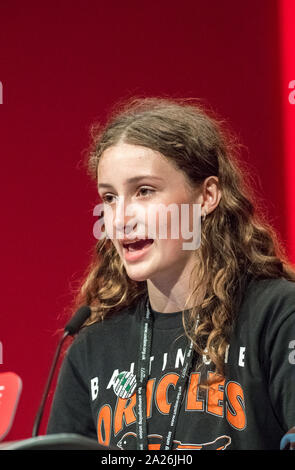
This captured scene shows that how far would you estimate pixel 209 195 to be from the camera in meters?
1.78

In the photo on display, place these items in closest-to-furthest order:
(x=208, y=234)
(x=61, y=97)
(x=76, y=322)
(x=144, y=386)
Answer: (x=76, y=322)
(x=144, y=386)
(x=208, y=234)
(x=61, y=97)

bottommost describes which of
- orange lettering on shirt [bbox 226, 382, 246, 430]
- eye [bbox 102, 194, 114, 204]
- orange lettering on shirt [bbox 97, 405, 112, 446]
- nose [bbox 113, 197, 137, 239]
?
orange lettering on shirt [bbox 97, 405, 112, 446]

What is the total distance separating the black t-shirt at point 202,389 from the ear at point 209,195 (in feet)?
0.72

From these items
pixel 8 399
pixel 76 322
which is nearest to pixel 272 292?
pixel 76 322

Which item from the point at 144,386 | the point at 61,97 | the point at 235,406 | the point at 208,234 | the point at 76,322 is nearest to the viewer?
the point at 76,322

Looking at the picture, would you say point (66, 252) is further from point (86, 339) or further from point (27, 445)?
point (27, 445)

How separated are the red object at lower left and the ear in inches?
23.1

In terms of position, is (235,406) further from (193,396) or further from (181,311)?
(181,311)

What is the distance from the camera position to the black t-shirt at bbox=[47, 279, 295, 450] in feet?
4.93

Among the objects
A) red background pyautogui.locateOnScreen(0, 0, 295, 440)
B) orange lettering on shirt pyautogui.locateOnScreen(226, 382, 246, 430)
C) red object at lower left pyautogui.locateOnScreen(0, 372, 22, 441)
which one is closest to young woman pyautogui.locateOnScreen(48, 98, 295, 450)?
orange lettering on shirt pyautogui.locateOnScreen(226, 382, 246, 430)

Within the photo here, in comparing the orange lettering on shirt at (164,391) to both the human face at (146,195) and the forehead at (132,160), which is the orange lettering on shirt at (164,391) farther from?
the forehead at (132,160)

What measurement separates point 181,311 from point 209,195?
289 mm

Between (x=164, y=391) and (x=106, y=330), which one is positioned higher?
(x=106, y=330)

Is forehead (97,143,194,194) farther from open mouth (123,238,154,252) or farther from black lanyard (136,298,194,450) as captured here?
black lanyard (136,298,194,450)
